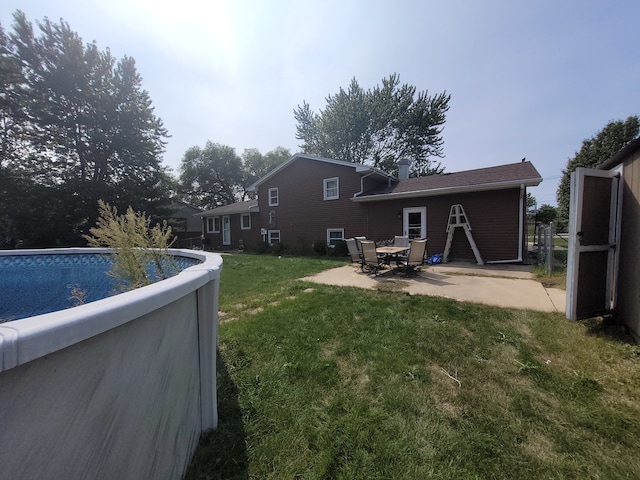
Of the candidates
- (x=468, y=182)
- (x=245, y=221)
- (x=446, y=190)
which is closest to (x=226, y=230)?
(x=245, y=221)

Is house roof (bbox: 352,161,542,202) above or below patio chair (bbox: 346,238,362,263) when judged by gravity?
above

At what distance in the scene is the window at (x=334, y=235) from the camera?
46.8 feet

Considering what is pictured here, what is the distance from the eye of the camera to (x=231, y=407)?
7.42ft

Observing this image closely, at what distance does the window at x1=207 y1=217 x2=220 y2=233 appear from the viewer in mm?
21031

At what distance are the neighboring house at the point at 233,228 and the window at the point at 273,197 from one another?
1.46 meters

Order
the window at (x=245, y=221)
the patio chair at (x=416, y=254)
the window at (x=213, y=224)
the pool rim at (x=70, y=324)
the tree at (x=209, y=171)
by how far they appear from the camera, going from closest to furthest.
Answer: the pool rim at (x=70, y=324)
the patio chair at (x=416, y=254)
the window at (x=245, y=221)
the window at (x=213, y=224)
the tree at (x=209, y=171)

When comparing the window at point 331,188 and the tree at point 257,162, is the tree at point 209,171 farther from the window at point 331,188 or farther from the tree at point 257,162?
the window at point 331,188

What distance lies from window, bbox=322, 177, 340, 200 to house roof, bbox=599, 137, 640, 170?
424 inches

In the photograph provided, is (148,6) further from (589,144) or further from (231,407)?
(589,144)

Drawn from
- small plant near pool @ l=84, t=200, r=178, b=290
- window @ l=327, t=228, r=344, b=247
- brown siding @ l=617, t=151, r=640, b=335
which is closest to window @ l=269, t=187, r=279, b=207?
window @ l=327, t=228, r=344, b=247

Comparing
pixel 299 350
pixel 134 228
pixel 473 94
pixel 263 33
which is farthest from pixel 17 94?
pixel 473 94

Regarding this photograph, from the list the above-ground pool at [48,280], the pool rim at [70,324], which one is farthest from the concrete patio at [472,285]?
the pool rim at [70,324]

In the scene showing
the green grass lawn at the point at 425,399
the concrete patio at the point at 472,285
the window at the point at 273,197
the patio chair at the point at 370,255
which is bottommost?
the green grass lawn at the point at 425,399

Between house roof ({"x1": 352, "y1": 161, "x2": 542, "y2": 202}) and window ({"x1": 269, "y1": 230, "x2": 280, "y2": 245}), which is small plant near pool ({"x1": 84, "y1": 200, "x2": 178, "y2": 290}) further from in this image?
window ({"x1": 269, "y1": 230, "x2": 280, "y2": 245})
